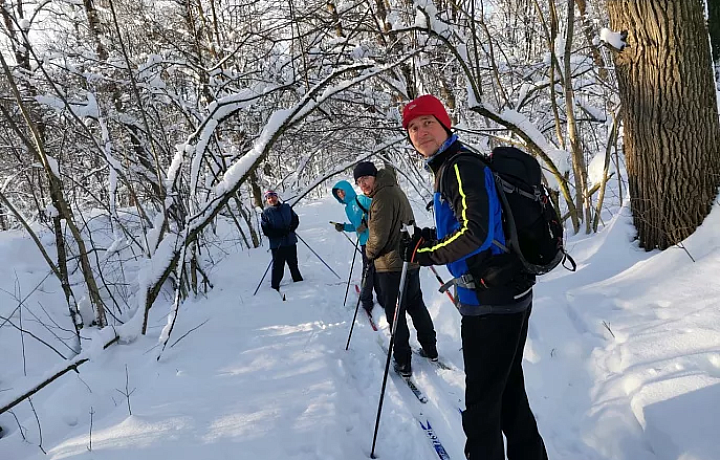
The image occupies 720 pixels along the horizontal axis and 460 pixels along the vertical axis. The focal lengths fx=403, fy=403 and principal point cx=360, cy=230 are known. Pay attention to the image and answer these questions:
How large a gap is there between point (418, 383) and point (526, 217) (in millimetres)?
2319

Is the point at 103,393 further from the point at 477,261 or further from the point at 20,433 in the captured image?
the point at 477,261

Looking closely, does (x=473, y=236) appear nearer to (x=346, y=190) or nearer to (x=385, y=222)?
(x=385, y=222)

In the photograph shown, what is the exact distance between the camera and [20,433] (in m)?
3.24

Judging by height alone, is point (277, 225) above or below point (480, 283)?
below

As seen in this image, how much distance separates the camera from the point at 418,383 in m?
3.67

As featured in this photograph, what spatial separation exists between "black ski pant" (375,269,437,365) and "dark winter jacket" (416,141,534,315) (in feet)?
5.54

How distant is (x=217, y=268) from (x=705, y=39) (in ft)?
29.0

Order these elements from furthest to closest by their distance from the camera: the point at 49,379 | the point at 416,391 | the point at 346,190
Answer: the point at 346,190, the point at 416,391, the point at 49,379

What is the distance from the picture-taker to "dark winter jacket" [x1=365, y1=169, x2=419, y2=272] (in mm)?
3814

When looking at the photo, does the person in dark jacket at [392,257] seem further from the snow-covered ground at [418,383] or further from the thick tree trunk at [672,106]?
the thick tree trunk at [672,106]

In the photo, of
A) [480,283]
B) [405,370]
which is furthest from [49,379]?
[480,283]

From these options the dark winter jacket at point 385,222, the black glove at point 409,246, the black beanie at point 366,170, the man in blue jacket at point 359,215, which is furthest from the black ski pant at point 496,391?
the man in blue jacket at point 359,215

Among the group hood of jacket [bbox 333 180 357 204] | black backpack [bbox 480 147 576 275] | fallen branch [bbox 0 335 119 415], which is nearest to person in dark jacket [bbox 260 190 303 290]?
hood of jacket [bbox 333 180 357 204]

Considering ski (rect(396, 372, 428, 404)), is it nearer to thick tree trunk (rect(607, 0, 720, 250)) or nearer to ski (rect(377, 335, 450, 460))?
ski (rect(377, 335, 450, 460))
